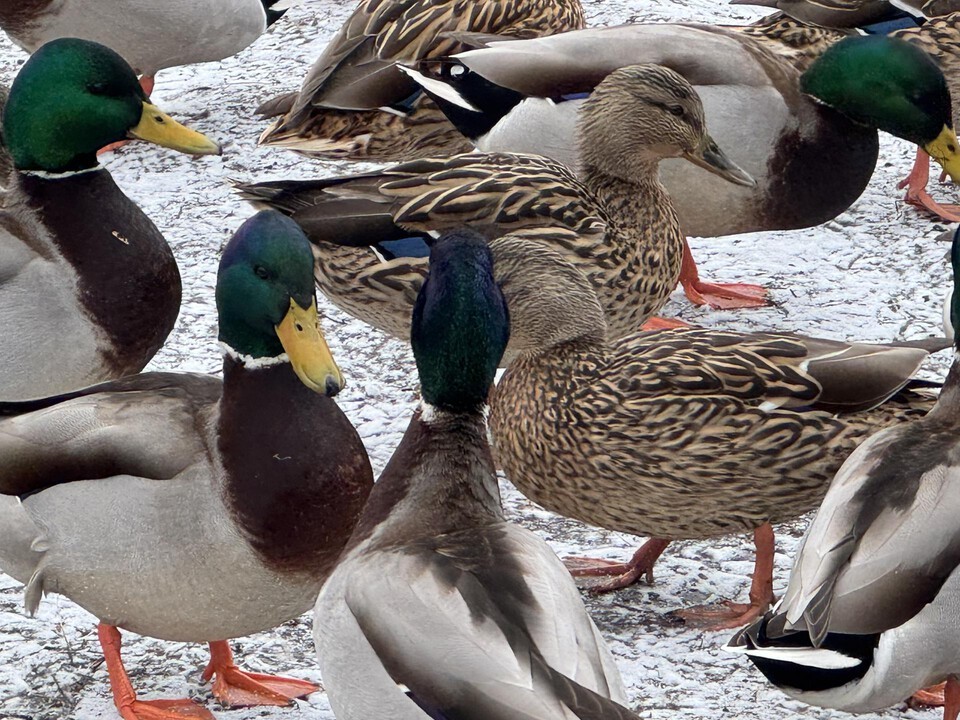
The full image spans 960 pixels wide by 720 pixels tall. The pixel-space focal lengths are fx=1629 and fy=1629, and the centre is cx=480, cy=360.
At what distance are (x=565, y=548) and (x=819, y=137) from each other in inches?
73.8

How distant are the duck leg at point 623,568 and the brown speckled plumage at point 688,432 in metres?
0.12

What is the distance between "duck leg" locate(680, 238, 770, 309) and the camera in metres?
5.37

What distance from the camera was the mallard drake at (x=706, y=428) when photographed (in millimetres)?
3803

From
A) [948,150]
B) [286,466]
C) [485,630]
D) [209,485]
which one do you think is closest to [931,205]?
[948,150]

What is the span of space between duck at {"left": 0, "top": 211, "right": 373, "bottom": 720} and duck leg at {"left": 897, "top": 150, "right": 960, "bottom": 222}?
2.99 m

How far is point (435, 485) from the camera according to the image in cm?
318

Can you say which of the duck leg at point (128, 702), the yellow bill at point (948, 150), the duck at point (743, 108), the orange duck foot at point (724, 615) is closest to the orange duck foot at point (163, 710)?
the duck leg at point (128, 702)

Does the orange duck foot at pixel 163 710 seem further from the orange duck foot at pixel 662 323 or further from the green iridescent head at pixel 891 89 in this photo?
the green iridescent head at pixel 891 89

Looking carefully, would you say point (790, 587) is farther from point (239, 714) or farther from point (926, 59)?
point (926, 59)

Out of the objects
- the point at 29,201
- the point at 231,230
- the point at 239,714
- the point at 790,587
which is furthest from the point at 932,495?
the point at 231,230

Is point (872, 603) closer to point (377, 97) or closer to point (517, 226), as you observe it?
point (517, 226)

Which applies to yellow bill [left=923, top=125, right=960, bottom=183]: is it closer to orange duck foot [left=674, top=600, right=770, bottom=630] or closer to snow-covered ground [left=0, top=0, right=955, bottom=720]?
snow-covered ground [left=0, top=0, right=955, bottom=720]

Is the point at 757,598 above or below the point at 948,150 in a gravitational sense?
below

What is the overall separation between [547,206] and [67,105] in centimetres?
135
